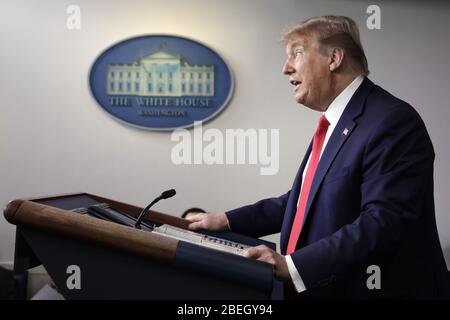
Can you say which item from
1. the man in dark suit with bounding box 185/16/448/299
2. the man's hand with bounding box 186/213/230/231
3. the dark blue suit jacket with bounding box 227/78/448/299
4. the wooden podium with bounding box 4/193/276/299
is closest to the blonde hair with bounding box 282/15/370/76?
the man in dark suit with bounding box 185/16/448/299

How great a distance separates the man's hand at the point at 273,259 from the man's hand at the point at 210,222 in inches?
17.1

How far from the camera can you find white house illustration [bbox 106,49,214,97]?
9.41 ft

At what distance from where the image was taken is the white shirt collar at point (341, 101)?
50.8 inches

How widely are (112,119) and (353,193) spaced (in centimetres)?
207

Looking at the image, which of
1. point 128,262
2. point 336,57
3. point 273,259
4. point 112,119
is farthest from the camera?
point 112,119

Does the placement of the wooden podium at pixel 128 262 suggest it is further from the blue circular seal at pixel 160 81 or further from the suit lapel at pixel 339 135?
the blue circular seal at pixel 160 81

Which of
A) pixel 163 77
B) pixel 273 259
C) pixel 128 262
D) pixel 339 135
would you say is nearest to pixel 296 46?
pixel 339 135

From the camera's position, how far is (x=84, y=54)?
2.87 m

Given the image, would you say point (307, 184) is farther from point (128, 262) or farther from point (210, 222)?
point (128, 262)

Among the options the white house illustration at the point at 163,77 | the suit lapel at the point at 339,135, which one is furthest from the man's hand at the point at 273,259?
the white house illustration at the point at 163,77

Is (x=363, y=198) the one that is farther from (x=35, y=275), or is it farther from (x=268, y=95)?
(x=35, y=275)

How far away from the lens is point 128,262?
0.82 metres

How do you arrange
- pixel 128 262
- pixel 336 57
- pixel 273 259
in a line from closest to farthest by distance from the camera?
pixel 128 262, pixel 273 259, pixel 336 57

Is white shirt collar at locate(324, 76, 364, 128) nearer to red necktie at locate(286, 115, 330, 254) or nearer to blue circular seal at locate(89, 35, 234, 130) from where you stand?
red necktie at locate(286, 115, 330, 254)
